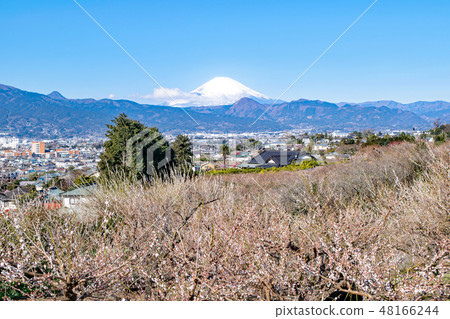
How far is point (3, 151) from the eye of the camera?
26.9 m

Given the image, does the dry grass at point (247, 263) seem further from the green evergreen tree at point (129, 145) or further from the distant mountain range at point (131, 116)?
the distant mountain range at point (131, 116)

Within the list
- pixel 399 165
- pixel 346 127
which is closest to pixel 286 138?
pixel 346 127

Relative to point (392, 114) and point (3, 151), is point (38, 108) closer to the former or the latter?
point (3, 151)

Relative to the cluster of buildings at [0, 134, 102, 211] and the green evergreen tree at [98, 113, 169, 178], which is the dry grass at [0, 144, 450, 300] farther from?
the cluster of buildings at [0, 134, 102, 211]

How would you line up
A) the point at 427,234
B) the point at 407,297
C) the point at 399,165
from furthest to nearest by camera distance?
the point at 399,165 < the point at 427,234 < the point at 407,297

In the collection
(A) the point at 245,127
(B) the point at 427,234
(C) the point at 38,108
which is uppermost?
(C) the point at 38,108

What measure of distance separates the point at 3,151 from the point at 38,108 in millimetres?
17581
